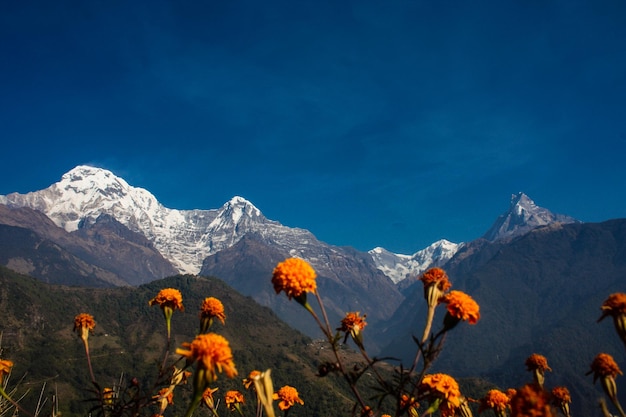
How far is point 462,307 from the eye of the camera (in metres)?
Answer: 5.75

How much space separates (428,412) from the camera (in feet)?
17.3

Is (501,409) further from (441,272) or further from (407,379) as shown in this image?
(407,379)

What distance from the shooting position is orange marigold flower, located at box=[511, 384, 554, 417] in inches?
135

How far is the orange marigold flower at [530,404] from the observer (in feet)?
11.3

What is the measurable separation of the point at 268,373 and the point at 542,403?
8.19ft

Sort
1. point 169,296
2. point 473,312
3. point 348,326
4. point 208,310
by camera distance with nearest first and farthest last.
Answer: point 473,312
point 348,326
point 208,310
point 169,296

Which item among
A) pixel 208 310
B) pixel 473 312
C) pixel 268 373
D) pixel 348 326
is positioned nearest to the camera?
pixel 268 373

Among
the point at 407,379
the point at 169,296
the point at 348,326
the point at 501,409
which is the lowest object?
the point at 501,409

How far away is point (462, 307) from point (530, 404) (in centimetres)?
224

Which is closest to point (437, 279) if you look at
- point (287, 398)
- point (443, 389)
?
point (443, 389)

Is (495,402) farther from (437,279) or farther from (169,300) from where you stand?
(169,300)

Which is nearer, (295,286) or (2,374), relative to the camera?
(295,286)

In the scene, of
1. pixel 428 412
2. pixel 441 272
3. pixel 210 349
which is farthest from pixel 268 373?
pixel 441 272

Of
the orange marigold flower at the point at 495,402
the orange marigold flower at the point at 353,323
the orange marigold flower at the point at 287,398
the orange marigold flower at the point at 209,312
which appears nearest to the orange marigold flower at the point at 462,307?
the orange marigold flower at the point at 353,323
